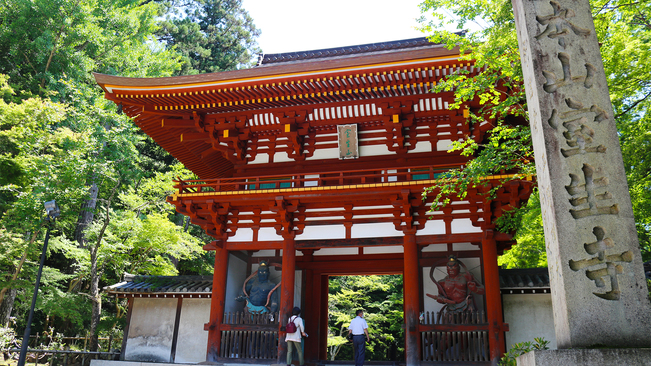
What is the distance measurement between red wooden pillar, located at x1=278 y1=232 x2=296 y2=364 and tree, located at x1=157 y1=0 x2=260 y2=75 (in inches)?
773

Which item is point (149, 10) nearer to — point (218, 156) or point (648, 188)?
point (218, 156)

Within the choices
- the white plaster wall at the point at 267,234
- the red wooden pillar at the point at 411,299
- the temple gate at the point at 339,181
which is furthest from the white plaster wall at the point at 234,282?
the red wooden pillar at the point at 411,299

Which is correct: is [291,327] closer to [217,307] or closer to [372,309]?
[217,307]

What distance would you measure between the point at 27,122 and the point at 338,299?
543 inches

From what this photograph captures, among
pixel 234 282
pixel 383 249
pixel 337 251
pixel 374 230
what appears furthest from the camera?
pixel 337 251

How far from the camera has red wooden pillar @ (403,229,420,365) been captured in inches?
332

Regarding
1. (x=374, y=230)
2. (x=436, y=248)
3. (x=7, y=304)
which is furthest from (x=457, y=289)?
(x=7, y=304)

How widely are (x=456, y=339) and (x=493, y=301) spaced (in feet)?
3.44

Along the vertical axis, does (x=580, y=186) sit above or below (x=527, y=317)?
above

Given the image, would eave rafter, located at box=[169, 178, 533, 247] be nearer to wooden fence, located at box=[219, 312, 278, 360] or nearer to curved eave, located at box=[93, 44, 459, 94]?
wooden fence, located at box=[219, 312, 278, 360]

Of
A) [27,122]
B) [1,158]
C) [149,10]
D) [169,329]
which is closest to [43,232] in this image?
[1,158]

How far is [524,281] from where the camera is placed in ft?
31.7

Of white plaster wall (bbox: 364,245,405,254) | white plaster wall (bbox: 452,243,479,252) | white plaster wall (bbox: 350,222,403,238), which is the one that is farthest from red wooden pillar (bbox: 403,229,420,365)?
white plaster wall (bbox: 364,245,405,254)

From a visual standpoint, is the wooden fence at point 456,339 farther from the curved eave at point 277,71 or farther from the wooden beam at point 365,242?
the curved eave at point 277,71
